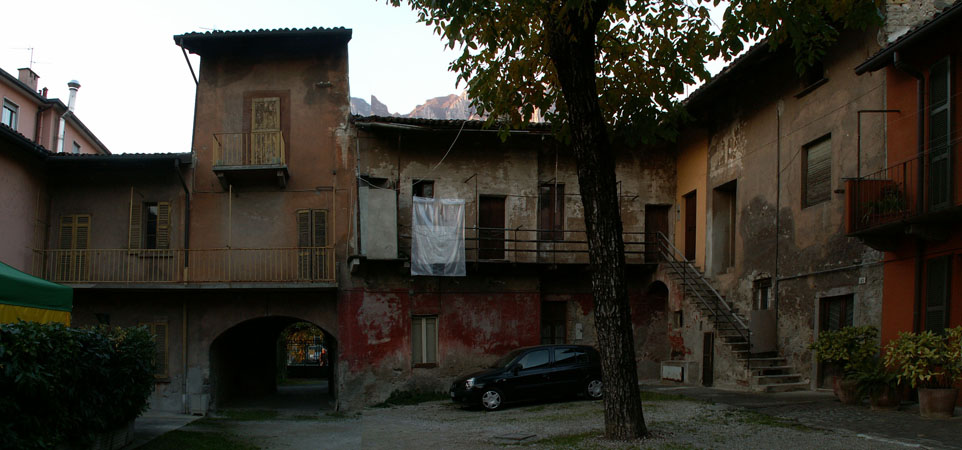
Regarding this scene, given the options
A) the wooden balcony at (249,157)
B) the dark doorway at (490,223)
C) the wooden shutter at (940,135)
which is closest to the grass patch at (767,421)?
the wooden shutter at (940,135)

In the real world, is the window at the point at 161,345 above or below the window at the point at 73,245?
below

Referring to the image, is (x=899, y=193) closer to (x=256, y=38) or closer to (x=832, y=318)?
(x=832, y=318)

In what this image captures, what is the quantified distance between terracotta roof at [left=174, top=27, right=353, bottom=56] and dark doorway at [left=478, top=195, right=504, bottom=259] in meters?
5.97

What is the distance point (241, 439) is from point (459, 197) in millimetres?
9610

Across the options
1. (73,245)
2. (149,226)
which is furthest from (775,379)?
(73,245)

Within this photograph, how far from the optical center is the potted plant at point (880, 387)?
12.8 m

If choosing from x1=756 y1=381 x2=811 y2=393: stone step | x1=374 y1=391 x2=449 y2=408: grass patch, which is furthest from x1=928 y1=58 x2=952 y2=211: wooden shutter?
x1=374 y1=391 x2=449 y2=408: grass patch

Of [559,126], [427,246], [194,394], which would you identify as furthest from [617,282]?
[194,394]

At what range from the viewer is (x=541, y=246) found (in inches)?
885

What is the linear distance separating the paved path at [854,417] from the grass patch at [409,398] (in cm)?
686

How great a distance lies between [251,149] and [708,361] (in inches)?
516

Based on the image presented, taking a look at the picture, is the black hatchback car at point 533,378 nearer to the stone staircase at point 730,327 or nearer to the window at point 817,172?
the stone staircase at point 730,327

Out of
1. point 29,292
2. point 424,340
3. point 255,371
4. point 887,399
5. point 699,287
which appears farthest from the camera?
point 255,371

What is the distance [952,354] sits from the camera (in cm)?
1152
